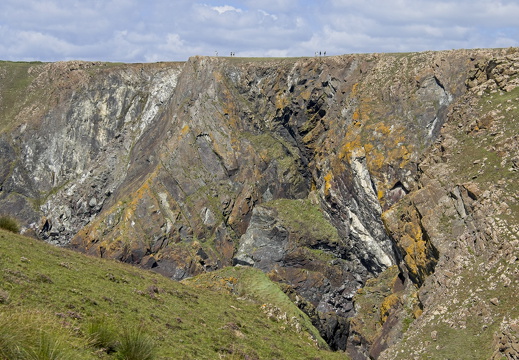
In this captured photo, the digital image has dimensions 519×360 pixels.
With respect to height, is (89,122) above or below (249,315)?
above

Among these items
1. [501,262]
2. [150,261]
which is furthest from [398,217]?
[150,261]

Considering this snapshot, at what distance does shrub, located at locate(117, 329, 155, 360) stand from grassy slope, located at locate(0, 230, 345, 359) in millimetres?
586

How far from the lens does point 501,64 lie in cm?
4466

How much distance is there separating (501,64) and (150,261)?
4491cm

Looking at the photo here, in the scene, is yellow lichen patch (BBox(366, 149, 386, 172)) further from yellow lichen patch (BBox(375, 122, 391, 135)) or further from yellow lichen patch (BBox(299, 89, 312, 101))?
yellow lichen patch (BBox(299, 89, 312, 101))

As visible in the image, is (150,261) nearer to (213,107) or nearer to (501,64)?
(213,107)

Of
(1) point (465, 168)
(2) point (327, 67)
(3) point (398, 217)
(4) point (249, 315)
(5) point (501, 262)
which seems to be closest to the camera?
(4) point (249, 315)

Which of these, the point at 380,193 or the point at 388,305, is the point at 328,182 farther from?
the point at 388,305

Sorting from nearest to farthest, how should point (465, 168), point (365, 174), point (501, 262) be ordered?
point (501, 262) → point (465, 168) → point (365, 174)

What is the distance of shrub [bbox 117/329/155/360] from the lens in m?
13.6

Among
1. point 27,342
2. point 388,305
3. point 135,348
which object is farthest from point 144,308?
point 388,305

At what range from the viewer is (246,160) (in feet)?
253

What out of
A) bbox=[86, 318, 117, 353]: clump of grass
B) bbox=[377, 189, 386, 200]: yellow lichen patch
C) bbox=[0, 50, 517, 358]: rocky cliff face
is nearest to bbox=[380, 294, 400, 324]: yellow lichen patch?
bbox=[0, 50, 517, 358]: rocky cliff face

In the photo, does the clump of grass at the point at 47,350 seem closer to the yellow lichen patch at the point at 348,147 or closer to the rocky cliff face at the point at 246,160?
the rocky cliff face at the point at 246,160
